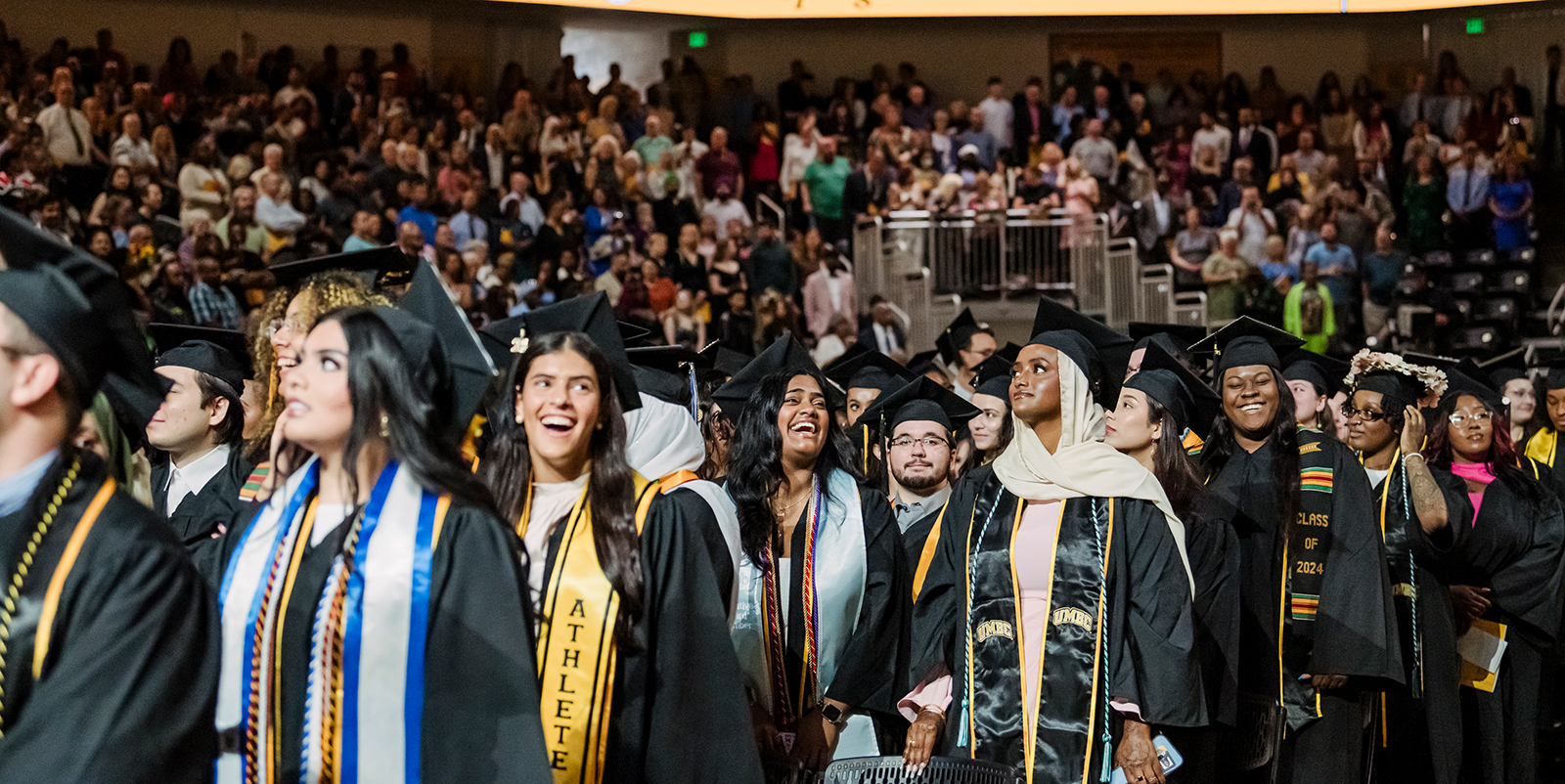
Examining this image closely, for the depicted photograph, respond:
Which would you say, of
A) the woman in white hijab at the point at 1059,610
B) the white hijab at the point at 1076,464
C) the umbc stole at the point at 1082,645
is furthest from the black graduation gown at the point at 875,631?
the white hijab at the point at 1076,464

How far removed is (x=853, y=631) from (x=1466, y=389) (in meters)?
3.91

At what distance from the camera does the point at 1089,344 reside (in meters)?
5.34

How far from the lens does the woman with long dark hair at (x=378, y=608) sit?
2.88 metres

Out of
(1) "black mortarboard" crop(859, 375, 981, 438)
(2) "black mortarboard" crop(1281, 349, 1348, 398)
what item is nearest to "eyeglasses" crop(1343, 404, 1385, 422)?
(2) "black mortarboard" crop(1281, 349, 1348, 398)

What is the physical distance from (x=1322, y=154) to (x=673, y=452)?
55.9 feet

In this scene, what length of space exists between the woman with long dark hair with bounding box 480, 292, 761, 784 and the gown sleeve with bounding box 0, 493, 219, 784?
1.23 meters

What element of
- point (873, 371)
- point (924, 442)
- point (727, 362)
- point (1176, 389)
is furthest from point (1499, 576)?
point (727, 362)

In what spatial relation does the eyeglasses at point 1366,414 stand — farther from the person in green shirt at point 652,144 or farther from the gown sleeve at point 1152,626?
the person in green shirt at point 652,144

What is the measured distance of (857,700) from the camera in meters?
5.24

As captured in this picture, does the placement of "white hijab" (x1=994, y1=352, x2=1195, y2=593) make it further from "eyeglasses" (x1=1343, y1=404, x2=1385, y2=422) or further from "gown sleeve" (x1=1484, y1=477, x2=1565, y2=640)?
"gown sleeve" (x1=1484, y1=477, x2=1565, y2=640)

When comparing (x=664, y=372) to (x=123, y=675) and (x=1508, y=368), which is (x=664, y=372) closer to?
(x=123, y=675)

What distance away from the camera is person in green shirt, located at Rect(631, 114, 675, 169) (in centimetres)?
1820

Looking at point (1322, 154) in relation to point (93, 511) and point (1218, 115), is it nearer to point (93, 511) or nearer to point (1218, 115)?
point (1218, 115)

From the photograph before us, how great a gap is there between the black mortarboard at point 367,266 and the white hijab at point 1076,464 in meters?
1.98
